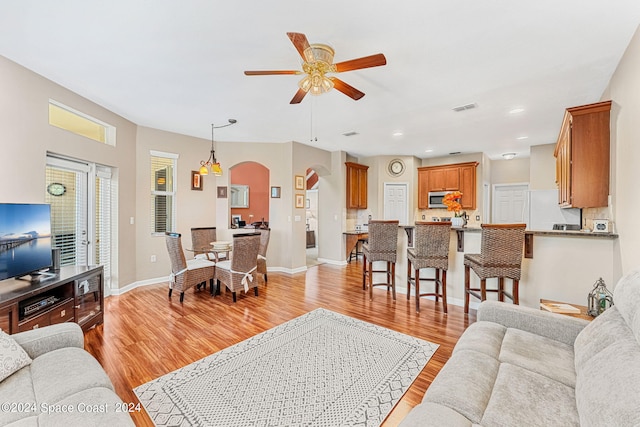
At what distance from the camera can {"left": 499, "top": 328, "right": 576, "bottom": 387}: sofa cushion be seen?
1397 mm

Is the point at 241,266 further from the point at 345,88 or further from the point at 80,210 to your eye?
the point at 345,88

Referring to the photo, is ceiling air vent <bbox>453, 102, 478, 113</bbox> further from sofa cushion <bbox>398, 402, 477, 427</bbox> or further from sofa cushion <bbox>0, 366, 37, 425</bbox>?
sofa cushion <bbox>0, 366, 37, 425</bbox>

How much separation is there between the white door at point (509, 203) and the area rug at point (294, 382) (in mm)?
6111

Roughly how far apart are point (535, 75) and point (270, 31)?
8.91 ft

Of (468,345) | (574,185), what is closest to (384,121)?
(574,185)

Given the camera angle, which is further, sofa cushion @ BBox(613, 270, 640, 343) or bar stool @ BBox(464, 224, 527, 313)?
bar stool @ BBox(464, 224, 527, 313)

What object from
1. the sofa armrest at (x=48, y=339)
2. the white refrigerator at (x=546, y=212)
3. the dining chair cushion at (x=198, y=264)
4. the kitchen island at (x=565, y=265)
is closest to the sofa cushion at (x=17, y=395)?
the sofa armrest at (x=48, y=339)

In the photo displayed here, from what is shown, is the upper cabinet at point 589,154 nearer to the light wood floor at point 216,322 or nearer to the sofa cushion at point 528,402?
the light wood floor at point 216,322

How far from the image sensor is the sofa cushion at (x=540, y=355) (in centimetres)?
140

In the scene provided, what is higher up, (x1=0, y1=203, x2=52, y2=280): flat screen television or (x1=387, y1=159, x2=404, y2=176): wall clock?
(x1=387, y1=159, x2=404, y2=176): wall clock

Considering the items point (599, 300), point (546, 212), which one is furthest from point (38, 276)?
point (546, 212)

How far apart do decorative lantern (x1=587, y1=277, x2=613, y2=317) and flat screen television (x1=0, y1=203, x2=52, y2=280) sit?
15.8 feet

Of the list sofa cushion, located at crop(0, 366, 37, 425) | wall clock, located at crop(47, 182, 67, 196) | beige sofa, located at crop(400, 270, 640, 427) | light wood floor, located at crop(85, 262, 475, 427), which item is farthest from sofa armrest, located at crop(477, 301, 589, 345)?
wall clock, located at crop(47, 182, 67, 196)

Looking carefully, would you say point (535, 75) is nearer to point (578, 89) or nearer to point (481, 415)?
point (578, 89)
